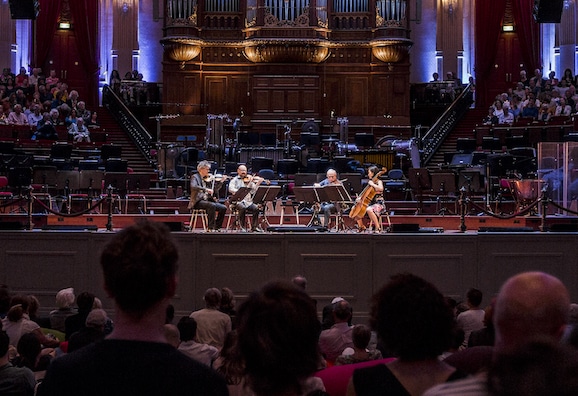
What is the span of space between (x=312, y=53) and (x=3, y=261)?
1361cm

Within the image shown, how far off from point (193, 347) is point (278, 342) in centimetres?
376

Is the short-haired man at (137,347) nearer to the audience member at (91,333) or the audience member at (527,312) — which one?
the audience member at (527,312)

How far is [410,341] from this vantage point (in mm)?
2846

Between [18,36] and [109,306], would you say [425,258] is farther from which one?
[18,36]

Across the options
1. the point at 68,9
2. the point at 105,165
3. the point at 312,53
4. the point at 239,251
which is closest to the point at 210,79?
the point at 312,53

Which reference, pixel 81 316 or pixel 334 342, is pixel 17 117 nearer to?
pixel 81 316

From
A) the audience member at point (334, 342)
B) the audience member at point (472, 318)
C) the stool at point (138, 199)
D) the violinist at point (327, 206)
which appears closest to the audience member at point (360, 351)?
the audience member at point (334, 342)

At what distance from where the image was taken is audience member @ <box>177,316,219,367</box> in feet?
19.6

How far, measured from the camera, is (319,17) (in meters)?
23.7

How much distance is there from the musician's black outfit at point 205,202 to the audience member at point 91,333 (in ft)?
23.2

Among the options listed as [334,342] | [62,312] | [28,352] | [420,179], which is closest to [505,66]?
[420,179]

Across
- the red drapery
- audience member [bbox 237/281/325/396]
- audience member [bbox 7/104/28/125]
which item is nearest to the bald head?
audience member [bbox 237/281/325/396]

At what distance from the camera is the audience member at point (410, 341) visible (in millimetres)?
2779

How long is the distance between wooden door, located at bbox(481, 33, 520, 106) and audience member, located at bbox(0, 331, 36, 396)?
2187 cm
